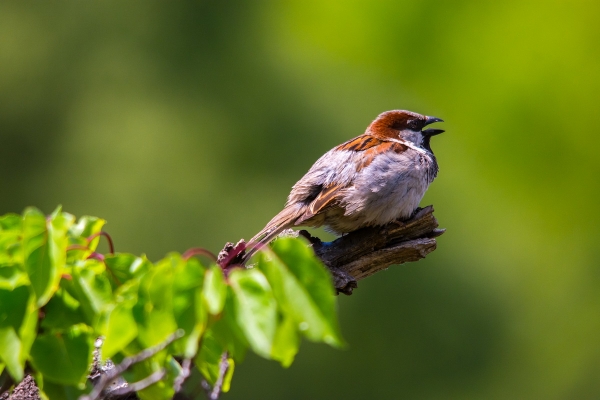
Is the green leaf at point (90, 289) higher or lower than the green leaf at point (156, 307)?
higher

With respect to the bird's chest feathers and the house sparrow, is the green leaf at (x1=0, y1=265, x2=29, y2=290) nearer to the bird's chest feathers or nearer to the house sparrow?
the house sparrow

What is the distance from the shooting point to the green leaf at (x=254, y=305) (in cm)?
139

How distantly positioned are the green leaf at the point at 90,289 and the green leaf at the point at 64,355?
0.19 ft

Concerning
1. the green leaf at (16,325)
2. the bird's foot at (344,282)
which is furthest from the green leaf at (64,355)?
the bird's foot at (344,282)

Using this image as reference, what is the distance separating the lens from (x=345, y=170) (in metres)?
3.66

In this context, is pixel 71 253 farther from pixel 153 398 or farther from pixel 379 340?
pixel 379 340

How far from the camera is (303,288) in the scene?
1.43m

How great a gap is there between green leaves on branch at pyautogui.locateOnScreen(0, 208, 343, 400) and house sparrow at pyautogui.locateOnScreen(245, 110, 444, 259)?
1749 mm

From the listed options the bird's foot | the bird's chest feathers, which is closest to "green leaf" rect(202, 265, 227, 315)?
the bird's foot

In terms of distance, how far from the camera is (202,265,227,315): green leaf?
1.36m

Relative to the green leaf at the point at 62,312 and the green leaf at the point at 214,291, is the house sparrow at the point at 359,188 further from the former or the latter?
the green leaf at the point at 214,291

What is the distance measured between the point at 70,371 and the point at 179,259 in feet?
1.21

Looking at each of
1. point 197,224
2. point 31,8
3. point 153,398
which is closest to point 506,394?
point 197,224

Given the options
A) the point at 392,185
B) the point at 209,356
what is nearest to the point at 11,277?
the point at 209,356
